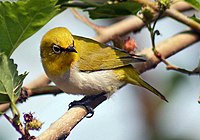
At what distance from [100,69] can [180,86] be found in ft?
2.04

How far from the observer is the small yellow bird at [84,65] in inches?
95.5

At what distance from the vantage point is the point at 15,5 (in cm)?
191

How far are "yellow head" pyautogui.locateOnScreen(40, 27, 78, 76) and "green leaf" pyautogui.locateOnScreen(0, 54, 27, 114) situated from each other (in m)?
0.56

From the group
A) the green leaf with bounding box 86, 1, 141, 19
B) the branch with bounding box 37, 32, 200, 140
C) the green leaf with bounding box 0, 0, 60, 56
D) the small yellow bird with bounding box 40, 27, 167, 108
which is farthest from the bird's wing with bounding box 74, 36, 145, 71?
the green leaf with bounding box 0, 0, 60, 56

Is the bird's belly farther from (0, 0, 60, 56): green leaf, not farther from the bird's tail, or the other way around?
(0, 0, 60, 56): green leaf

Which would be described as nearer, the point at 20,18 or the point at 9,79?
the point at 9,79

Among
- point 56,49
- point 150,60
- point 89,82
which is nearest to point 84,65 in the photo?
point 89,82

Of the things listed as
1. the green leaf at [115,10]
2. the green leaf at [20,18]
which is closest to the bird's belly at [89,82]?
the green leaf at [115,10]

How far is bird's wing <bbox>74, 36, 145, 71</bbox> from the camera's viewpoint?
261cm

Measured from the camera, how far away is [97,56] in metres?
2.68

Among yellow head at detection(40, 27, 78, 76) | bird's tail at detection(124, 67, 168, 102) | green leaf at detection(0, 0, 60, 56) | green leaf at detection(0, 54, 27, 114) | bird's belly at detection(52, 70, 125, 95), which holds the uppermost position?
green leaf at detection(0, 0, 60, 56)

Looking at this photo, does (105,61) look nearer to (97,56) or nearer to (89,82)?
(97,56)

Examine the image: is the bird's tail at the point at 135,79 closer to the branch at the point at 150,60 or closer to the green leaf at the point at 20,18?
the branch at the point at 150,60

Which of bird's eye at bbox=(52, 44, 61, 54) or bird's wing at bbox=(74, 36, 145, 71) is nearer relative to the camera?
bird's eye at bbox=(52, 44, 61, 54)
